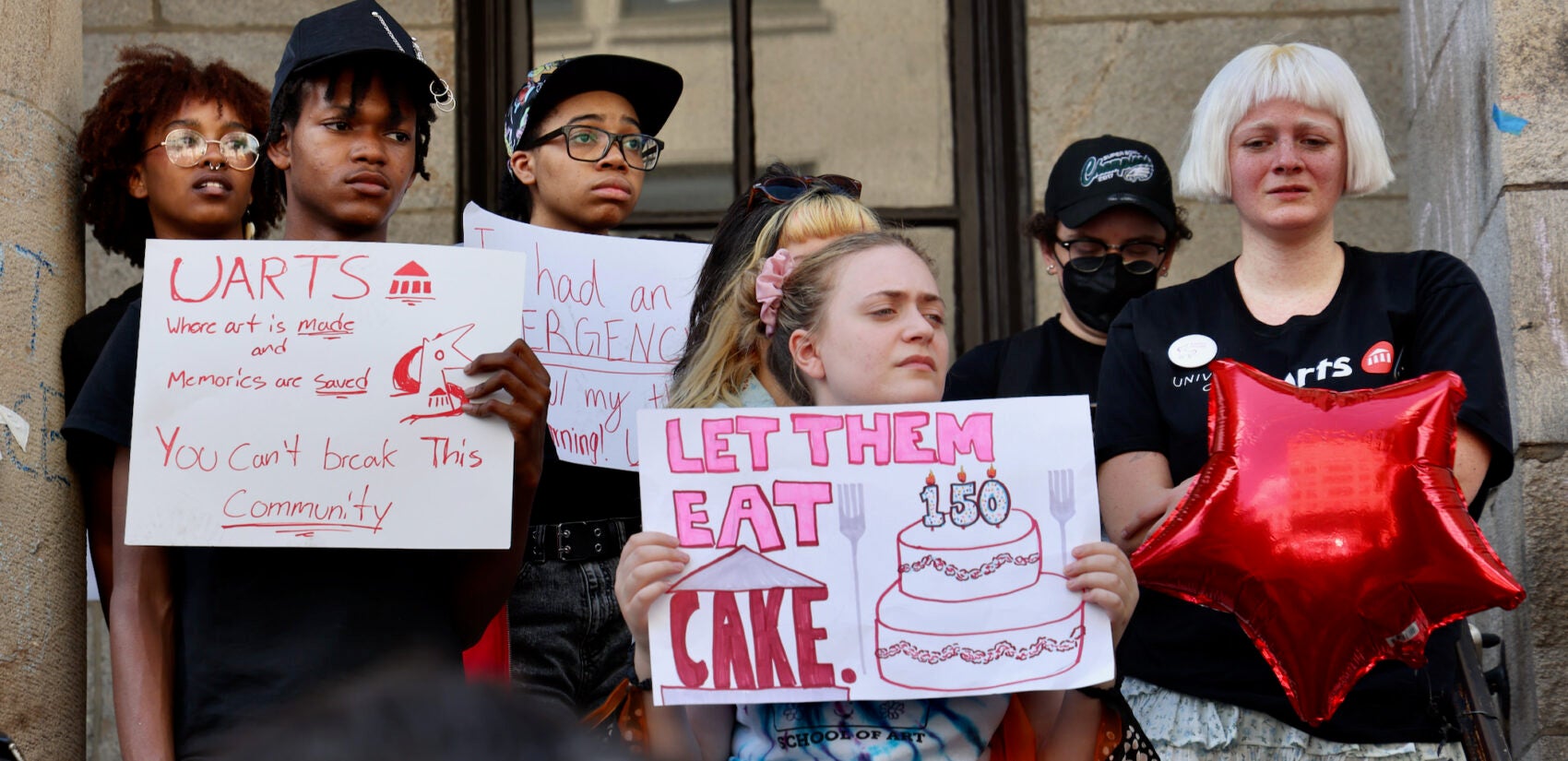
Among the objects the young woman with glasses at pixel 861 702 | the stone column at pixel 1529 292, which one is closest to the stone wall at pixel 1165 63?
the stone column at pixel 1529 292

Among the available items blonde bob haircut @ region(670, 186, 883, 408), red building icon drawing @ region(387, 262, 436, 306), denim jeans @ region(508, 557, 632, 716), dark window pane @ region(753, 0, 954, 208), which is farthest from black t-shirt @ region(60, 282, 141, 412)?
dark window pane @ region(753, 0, 954, 208)

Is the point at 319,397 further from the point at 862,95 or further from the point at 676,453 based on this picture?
the point at 862,95

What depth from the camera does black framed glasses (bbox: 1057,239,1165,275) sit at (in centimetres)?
428

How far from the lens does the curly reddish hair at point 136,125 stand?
12.6ft

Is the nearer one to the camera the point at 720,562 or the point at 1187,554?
the point at 720,562

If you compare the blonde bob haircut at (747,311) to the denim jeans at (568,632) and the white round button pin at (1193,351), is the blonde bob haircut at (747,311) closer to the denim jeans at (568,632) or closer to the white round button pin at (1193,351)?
the denim jeans at (568,632)

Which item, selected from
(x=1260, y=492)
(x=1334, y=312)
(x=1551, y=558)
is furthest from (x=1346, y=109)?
(x=1551, y=558)

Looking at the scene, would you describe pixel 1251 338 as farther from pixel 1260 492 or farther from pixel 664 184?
pixel 664 184

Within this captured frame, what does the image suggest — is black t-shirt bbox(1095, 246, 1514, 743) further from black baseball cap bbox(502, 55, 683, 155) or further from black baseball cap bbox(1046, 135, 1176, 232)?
black baseball cap bbox(502, 55, 683, 155)

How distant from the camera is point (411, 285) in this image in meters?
3.14

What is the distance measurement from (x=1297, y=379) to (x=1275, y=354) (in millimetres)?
63

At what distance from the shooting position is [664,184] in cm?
589

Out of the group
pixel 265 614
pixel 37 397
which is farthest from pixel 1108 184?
pixel 37 397

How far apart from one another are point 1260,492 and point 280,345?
1.63 meters
